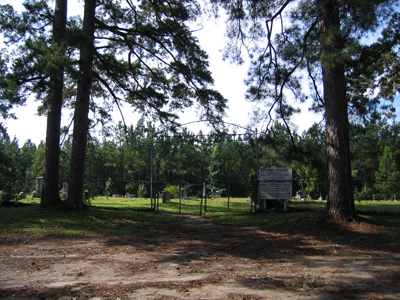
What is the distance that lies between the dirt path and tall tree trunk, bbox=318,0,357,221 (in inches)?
66.5

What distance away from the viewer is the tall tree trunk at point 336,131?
825 cm

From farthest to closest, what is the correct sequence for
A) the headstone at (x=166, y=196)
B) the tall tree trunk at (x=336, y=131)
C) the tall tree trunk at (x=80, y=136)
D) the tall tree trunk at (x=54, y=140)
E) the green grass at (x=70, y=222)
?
the headstone at (x=166, y=196) < the tall tree trunk at (x=54, y=140) < the tall tree trunk at (x=80, y=136) < the green grass at (x=70, y=222) < the tall tree trunk at (x=336, y=131)

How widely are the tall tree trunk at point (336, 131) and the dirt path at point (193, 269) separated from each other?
5.54ft

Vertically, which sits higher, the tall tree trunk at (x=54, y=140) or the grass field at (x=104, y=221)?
the tall tree trunk at (x=54, y=140)

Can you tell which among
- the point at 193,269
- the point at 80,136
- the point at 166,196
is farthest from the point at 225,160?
the point at 193,269

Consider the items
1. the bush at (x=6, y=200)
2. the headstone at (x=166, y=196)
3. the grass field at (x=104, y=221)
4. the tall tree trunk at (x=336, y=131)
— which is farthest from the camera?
the headstone at (x=166, y=196)

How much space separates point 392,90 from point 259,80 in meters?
5.93

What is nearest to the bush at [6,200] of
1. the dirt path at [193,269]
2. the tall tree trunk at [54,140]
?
the tall tree trunk at [54,140]

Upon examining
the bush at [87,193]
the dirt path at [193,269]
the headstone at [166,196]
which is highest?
the bush at [87,193]

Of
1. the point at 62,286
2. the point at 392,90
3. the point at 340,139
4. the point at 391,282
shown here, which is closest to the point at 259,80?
the point at 340,139

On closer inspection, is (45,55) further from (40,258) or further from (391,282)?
(391,282)

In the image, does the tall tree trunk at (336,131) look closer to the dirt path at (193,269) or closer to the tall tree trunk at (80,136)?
the dirt path at (193,269)

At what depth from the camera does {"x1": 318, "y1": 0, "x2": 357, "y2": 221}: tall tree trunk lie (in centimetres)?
825

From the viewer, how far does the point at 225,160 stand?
1567 inches
